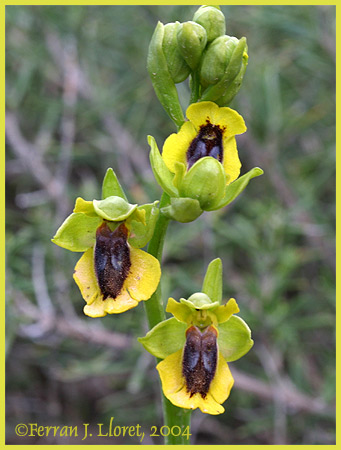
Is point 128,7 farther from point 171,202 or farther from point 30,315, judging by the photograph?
point 171,202

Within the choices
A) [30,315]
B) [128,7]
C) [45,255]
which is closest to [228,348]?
[30,315]

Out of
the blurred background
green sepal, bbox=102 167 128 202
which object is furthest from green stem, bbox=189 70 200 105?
the blurred background

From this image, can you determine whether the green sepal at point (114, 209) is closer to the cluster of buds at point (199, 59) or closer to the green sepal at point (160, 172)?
the green sepal at point (160, 172)

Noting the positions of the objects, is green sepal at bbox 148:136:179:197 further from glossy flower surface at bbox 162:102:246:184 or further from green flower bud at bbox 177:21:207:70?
green flower bud at bbox 177:21:207:70

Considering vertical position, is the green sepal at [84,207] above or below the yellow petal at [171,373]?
above

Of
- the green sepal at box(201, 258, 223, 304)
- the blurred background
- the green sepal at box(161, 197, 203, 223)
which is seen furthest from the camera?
the blurred background

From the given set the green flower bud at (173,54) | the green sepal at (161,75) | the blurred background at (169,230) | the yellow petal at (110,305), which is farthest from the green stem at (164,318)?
the blurred background at (169,230)
